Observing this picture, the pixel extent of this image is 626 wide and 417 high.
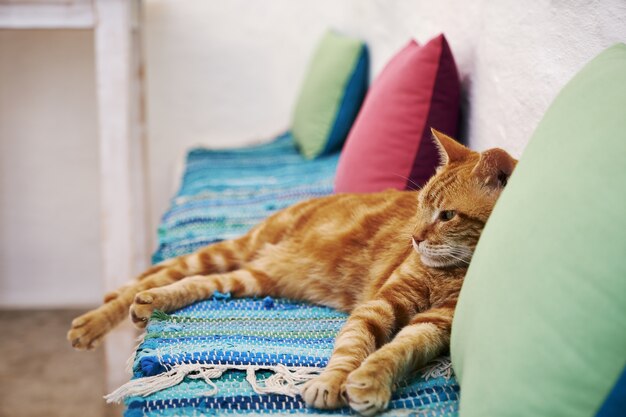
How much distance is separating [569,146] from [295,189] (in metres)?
1.63

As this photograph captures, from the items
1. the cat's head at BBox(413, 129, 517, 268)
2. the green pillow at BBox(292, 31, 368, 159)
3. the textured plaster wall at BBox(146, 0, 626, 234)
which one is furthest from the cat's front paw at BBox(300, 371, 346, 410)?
the textured plaster wall at BBox(146, 0, 626, 234)

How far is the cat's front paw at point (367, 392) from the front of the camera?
97 cm

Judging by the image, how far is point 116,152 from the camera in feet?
8.15

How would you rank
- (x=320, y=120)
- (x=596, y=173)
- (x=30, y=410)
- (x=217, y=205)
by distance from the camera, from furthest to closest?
(x=320, y=120), (x=30, y=410), (x=217, y=205), (x=596, y=173)

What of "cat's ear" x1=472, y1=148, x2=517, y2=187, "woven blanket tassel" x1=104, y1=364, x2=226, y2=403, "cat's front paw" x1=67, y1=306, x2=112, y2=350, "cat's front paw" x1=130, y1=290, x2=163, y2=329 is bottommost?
"cat's front paw" x1=67, y1=306, x2=112, y2=350

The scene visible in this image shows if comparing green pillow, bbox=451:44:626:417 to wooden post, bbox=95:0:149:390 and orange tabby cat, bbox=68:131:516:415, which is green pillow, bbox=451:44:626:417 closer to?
orange tabby cat, bbox=68:131:516:415

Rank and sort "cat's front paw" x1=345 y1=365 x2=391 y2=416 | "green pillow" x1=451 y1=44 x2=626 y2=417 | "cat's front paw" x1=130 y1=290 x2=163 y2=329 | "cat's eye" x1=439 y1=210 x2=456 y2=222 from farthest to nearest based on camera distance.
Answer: "cat's front paw" x1=130 y1=290 x2=163 y2=329 → "cat's eye" x1=439 y1=210 x2=456 y2=222 → "cat's front paw" x1=345 y1=365 x2=391 y2=416 → "green pillow" x1=451 y1=44 x2=626 y2=417

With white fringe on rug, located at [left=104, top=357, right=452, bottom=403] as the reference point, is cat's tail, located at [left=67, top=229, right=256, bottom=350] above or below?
below

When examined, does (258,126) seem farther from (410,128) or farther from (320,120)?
(410,128)

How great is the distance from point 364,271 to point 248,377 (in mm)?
478

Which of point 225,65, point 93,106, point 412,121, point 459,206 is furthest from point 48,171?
point 459,206

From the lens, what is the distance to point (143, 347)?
50.0 inches

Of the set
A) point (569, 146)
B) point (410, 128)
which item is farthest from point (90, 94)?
point (569, 146)

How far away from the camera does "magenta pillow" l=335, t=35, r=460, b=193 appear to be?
1839 millimetres
